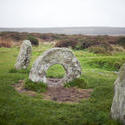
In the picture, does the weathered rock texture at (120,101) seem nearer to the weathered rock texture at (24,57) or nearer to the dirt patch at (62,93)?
the dirt patch at (62,93)

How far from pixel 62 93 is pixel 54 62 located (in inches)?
78.6

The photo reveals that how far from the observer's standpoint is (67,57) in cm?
1178

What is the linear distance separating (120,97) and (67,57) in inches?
221

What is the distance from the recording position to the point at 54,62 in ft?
38.0

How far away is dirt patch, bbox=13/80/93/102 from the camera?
968cm

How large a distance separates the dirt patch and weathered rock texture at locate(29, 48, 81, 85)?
758 millimetres

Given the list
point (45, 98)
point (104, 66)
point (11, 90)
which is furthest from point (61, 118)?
point (104, 66)

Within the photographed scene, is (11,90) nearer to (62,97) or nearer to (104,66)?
(62,97)

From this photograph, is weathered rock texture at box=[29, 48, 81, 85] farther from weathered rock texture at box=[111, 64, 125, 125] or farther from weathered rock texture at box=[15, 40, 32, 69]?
weathered rock texture at box=[111, 64, 125, 125]

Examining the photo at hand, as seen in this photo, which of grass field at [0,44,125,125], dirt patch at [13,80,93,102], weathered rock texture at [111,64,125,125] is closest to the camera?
weathered rock texture at [111,64,125,125]

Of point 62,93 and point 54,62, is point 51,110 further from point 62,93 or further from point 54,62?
point 54,62

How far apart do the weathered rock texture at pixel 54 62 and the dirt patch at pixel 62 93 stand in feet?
2.49

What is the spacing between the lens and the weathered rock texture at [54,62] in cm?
1113

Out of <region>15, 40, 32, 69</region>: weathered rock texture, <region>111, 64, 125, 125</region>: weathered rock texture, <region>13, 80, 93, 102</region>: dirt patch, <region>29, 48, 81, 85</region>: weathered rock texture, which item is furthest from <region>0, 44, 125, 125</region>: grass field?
<region>15, 40, 32, 69</region>: weathered rock texture
